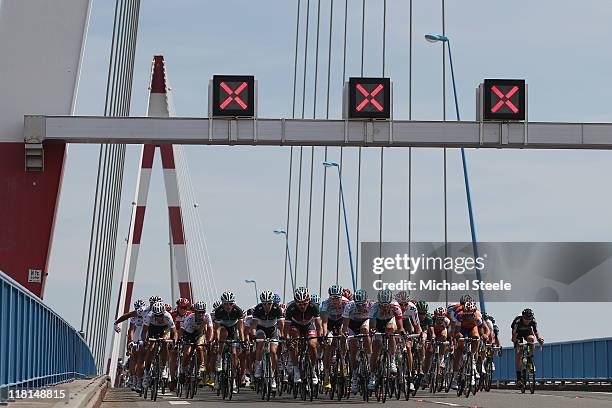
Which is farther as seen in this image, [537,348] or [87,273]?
[537,348]

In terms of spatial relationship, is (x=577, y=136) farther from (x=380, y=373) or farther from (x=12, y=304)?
(x=12, y=304)

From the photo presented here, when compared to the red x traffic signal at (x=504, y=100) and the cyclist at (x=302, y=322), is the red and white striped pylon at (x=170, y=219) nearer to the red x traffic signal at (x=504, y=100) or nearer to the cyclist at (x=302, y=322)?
the red x traffic signal at (x=504, y=100)

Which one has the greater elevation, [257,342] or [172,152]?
[172,152]

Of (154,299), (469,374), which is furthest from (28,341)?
(469,374)

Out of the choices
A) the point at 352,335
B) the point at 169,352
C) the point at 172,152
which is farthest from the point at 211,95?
the point at 172,152

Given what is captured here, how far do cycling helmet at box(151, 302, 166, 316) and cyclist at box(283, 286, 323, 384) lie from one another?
2562mm

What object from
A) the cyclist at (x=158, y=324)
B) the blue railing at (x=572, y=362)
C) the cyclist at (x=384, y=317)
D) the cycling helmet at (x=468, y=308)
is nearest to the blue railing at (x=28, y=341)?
the cyclist at (x=158, y=324)

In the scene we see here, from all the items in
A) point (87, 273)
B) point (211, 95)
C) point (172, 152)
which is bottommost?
point (87, 273)

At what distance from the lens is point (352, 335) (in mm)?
19891

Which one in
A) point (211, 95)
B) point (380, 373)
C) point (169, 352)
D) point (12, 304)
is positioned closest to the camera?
point (12, 304)

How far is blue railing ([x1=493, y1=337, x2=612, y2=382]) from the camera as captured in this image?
106ft

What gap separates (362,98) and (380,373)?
22.1 ft

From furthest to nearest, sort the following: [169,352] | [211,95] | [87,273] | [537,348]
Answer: [537,348] → [87,273] → [211,95] → [169,352]

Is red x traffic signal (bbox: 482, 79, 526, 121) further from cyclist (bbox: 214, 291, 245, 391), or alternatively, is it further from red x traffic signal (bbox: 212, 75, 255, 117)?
cyclist (bbox: 214, 291, 245, 391)
